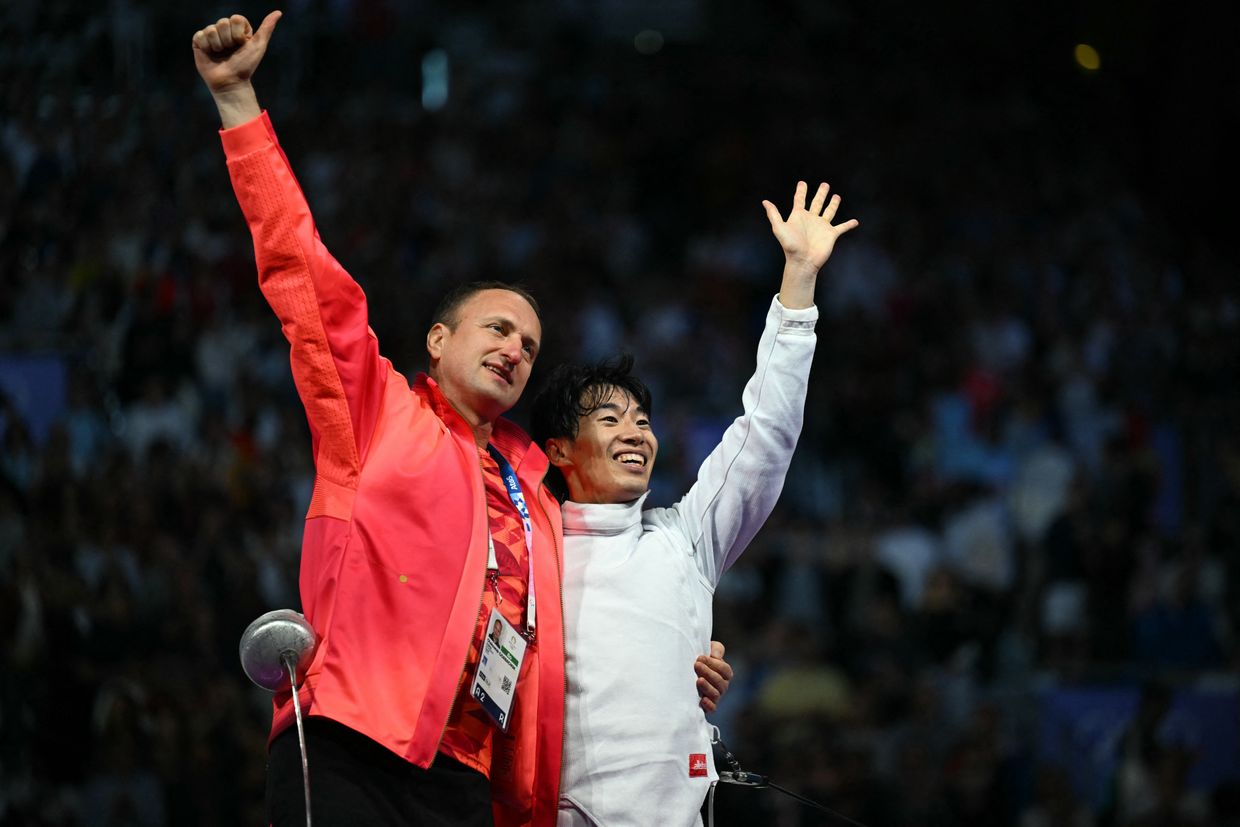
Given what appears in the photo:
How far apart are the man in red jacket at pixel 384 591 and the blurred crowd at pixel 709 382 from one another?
3008 mm

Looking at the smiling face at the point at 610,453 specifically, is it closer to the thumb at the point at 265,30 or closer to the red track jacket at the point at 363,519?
the red track jacket at the point at 363,519

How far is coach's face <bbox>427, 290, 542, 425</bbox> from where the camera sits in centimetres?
324

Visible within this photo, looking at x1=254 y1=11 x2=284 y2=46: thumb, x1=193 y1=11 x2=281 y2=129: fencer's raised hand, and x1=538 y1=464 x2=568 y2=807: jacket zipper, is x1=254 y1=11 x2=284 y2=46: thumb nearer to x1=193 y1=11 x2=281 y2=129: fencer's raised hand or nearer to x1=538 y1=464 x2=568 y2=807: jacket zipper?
x1=193 y1=11 x2=281 y2=129: fencer's raised hand

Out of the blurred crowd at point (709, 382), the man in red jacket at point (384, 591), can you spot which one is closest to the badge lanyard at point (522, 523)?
the man in red jacket at point (384, 591)

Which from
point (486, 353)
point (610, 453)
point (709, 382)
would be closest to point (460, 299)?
point (486, 353)

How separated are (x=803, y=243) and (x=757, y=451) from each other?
0.46m

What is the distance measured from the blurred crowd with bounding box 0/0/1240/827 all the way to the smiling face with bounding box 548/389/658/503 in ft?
9.38

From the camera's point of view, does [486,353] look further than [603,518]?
No

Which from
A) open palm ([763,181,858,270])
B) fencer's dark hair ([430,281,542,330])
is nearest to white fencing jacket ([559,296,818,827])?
open palm ([763,181,858,270])

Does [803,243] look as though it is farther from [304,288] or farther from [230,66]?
[230,66]

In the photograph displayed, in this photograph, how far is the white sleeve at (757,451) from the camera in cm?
326

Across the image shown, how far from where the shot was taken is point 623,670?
3146mm

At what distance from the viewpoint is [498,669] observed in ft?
9.70

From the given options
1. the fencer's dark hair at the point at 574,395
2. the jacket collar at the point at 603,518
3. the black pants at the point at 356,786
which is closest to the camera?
the black pants at the point at 356,786
